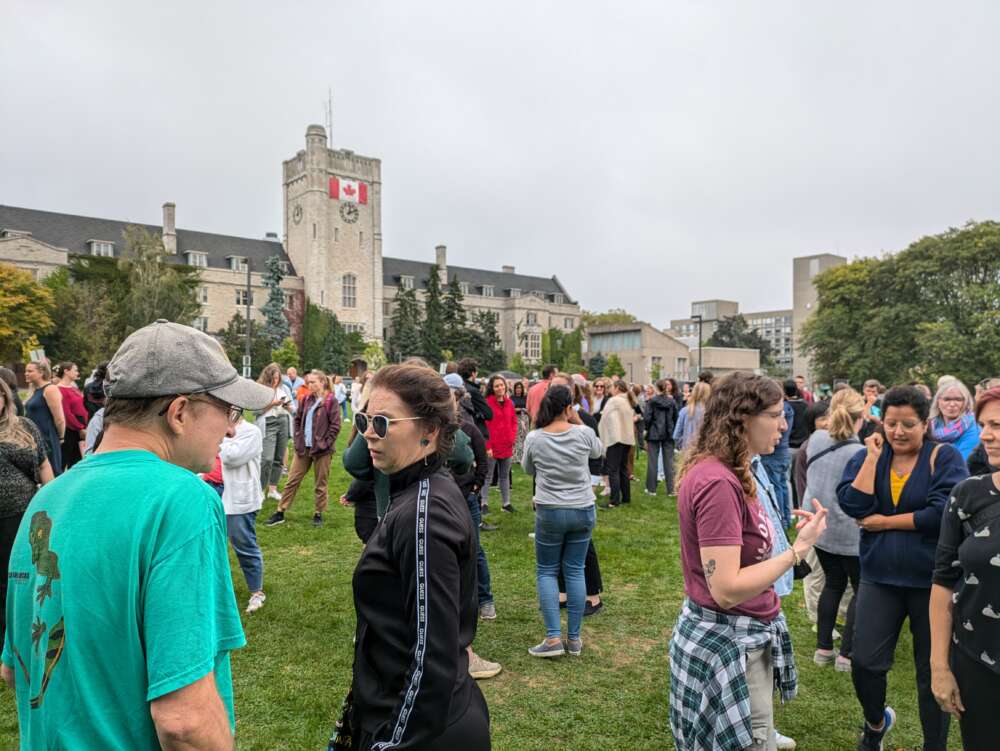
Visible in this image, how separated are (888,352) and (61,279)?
5577 centimetres

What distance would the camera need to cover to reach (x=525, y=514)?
33.5 feet

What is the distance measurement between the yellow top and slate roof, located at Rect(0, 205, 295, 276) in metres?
56.5

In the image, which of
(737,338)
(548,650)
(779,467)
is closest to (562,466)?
(548,650)

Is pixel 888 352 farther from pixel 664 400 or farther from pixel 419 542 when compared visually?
pixel 419 542

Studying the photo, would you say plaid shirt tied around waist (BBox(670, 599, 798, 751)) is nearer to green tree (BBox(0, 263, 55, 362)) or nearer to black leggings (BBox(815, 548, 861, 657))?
black leggings (BBox(815, 548, 861, 657))

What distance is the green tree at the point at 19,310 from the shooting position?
3972cm

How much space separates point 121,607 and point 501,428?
28.4 ft

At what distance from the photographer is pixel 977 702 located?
2.66m

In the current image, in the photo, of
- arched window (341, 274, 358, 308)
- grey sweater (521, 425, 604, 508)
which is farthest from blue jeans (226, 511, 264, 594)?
arched window (341, 274, 358, 308)

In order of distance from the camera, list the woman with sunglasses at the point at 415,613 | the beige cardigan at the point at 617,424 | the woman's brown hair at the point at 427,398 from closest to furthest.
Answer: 1. the woman with sunglasses at the point at 415,613
2. the woman's brown hair at the point at 427,398
3. the beige cardigan at the point at 617,424

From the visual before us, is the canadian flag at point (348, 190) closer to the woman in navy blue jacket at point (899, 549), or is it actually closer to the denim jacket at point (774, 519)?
the woman in navy blue jacket at point (899, 549)

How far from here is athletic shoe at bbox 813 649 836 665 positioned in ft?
16.9

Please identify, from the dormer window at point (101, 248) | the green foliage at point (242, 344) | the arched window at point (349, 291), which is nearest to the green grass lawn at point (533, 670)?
the green foliage at point (242, 344)

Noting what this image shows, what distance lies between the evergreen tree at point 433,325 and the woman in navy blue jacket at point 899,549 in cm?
6221
